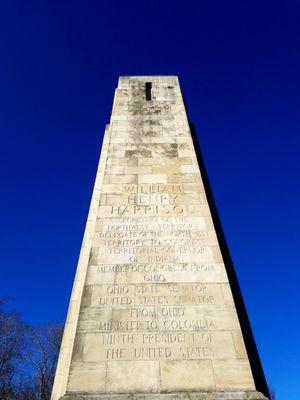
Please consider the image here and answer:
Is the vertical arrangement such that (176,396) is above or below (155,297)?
below

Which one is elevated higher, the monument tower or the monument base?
the monument tower

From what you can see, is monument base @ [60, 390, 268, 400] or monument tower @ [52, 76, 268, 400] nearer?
monument base @ [60, 390, 268, 400]

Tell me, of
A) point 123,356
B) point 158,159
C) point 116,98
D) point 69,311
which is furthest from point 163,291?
point 116,98

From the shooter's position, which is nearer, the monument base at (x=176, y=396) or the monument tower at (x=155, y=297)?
the monument base at (x=176, y=396)

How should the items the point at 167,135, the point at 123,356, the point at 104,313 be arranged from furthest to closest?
1. the point at 167,135
2. the point at 104,313
3. the point at 123,356

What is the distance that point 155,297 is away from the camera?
22.9ft

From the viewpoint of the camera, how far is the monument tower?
227 inches

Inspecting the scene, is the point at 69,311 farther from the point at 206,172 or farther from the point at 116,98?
the point at 116,98

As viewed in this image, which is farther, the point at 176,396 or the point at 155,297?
the point at 155,297

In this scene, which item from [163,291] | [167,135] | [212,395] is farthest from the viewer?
[167,135]

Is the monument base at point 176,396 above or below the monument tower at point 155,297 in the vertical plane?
below

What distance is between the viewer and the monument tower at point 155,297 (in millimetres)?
5758

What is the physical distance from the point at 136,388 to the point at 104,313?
1554mm

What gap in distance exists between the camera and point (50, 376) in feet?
86.4
